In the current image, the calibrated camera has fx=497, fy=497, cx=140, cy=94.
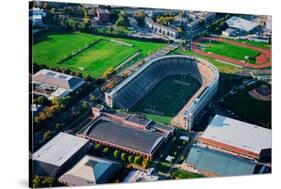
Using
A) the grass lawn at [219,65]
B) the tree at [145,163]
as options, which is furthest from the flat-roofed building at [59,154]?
the grass lawn at [219,65]

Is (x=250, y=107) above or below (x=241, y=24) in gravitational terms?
below

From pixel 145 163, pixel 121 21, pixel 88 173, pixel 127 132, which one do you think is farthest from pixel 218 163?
pixel 121 21

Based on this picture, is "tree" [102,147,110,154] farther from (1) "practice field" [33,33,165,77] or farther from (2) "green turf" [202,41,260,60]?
(2) "green turf" [202,41,260,60]

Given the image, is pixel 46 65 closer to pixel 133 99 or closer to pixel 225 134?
pixel 133 99

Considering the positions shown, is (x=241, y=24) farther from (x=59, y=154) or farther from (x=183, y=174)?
(x=59, y=154)

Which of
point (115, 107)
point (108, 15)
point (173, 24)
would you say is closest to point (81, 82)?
point (115, 107)

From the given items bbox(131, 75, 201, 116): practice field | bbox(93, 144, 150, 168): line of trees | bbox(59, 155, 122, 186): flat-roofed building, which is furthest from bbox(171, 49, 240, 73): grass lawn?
bbox(59, 155, 122, 186): flat-roofed building
